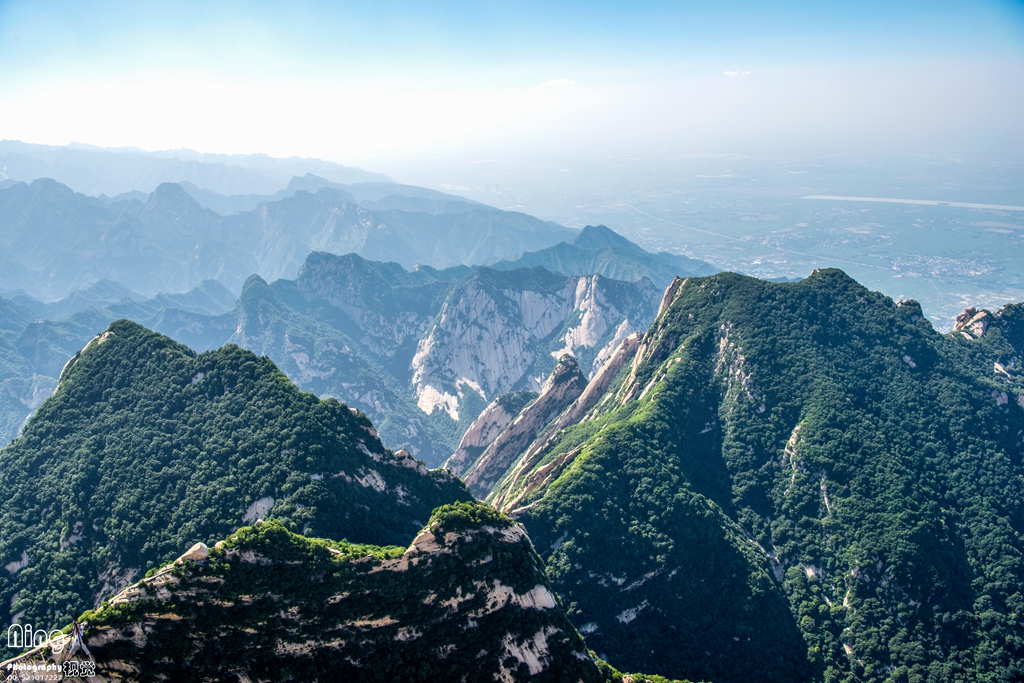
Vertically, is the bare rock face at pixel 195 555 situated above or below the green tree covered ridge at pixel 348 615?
above

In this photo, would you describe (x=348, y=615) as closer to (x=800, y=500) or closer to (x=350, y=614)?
(x=350, y=614)

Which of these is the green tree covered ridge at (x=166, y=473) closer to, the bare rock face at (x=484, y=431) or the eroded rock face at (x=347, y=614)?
the eroded rock face at (x=347, y=614)

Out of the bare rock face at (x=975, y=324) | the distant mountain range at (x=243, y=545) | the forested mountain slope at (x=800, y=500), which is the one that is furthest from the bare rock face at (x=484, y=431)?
the bare rock face at (x=975, y=324)

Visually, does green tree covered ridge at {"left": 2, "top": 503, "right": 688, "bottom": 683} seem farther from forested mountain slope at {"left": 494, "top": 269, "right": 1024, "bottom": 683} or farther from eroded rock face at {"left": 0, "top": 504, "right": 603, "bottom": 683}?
forested mountain slope at {"left": 494, "top": 269, "right": 1024, "bottom": 683}

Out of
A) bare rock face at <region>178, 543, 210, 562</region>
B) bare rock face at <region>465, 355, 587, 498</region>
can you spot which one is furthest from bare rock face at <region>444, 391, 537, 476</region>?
bare rock face at <region>178, 543, 210, 562</region>

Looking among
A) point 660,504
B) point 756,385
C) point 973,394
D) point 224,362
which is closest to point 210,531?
point 224,362

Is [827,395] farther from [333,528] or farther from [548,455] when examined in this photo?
[333,528]
